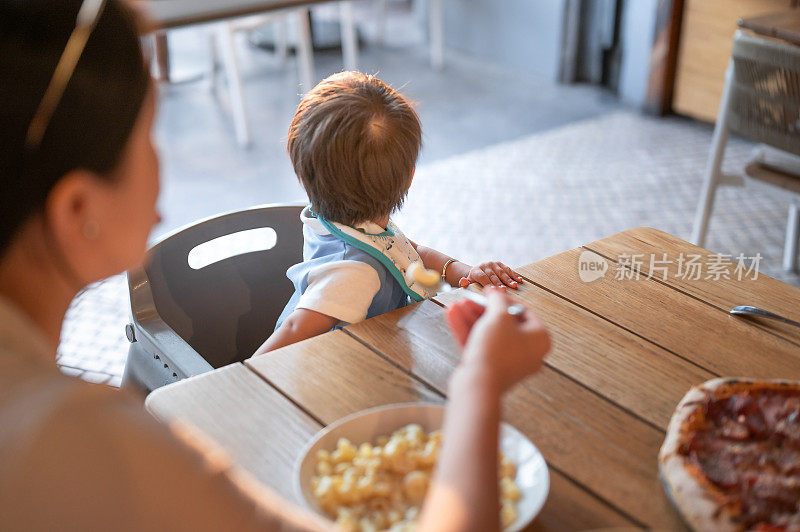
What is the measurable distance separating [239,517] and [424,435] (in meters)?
0.36

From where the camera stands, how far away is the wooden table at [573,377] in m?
0.88

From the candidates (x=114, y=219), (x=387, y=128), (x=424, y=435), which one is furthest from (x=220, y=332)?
(x=114, y=219)

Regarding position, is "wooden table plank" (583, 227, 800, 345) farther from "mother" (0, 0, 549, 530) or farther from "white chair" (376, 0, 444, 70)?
"white chair" (376, 0, 444, 70)

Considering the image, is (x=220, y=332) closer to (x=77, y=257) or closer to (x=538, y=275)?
(x=538, y=275)

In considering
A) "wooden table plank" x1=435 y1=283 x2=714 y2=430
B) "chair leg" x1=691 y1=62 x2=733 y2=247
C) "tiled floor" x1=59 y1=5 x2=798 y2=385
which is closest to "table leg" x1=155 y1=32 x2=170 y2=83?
"tiled floor" x1=59 y1=5 x2=798 y2=385

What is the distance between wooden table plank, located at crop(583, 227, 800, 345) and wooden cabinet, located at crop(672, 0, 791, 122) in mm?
2697

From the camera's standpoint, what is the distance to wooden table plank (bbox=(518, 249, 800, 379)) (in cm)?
108

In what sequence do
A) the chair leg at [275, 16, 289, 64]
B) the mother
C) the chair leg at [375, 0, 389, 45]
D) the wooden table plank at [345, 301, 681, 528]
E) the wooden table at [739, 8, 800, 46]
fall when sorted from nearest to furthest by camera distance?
the mother → the wooden table plank at [345, 301, 681, 528] → the wooden table at [739, 8, 800, 46] → the chair leg at [275, 16, 289, 64] → the chair leg at [375, 0, 389, 45]

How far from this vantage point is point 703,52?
12.6 ft

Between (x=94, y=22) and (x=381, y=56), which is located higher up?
(x=94, y=22)

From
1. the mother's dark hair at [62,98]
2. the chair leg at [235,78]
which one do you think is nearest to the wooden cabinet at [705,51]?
the chair leg at [235,78]

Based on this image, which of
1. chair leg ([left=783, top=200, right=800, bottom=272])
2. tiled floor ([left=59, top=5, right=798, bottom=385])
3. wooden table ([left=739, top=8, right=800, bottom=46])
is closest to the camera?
wooden table ([left=739, top=8, right=800, bottom=46])

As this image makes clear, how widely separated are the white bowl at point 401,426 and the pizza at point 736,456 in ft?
0.48

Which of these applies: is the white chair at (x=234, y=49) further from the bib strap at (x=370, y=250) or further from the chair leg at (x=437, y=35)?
the bib strap at (x=370, y=250)
